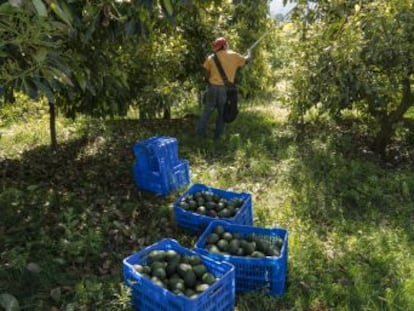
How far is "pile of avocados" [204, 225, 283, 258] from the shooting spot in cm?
331

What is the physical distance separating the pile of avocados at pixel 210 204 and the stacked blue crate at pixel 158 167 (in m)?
0.54

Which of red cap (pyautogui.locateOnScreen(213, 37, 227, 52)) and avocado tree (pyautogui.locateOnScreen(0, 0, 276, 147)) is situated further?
red cap (pyautogui.locateOnScreen(213, 37, 227, 52))

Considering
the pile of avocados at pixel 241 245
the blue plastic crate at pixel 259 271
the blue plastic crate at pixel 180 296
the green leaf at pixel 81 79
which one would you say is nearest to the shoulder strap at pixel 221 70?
the green leaf at pixel 81 79

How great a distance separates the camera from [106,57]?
4.39m

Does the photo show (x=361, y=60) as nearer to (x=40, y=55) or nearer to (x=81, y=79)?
(x=81, y=79)

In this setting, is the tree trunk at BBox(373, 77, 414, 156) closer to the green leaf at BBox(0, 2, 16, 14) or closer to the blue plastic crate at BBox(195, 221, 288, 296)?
the blue plastic crate at BBox(195, 221, 288, 296)

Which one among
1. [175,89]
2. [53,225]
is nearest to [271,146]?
[175,89]

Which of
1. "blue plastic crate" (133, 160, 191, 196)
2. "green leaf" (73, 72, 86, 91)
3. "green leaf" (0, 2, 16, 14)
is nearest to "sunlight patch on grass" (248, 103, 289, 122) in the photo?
"blue plastic crate" (133, 160, 191, 196)

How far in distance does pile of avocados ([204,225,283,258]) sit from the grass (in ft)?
0.98

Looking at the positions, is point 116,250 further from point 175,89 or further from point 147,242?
point 175,89

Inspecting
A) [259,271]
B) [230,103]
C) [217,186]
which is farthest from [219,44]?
[259,271]

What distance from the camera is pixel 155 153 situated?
184 inches

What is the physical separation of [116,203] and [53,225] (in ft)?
2.44

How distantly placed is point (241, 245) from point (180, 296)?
892 mm
